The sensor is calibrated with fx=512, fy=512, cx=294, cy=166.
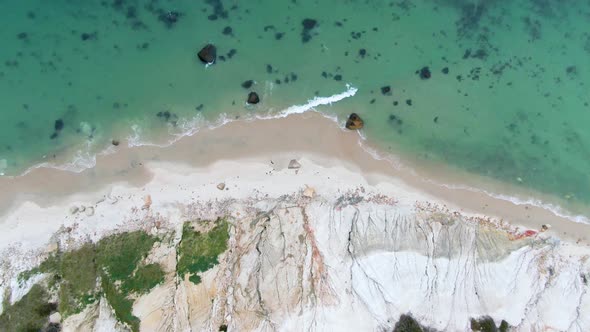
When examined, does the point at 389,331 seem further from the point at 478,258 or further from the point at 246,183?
the point at 246,183

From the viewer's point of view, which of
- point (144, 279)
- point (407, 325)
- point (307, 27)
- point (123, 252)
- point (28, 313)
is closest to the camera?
point (407, 325)

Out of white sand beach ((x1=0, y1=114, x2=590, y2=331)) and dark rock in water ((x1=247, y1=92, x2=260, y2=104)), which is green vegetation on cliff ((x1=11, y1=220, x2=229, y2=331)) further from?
dark rock in water ((x1=247, y1=92, x2=260, y2=104))

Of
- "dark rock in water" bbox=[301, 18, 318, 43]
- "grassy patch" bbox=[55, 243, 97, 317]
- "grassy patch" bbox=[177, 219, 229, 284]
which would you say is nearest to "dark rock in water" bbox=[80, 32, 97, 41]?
"grassy patch" bbox=[55, 243, 97, 317]

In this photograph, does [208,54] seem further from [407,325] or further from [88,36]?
[407,325]

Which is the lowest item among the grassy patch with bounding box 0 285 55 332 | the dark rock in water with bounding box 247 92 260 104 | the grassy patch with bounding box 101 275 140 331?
the grassy patch with bounding box 0 285 55 332

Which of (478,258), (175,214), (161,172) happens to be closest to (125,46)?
(161,172)

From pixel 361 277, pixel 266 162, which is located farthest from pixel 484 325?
pixel 266 162

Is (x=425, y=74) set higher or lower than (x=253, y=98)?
higher
